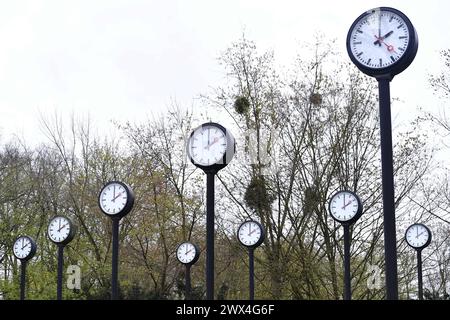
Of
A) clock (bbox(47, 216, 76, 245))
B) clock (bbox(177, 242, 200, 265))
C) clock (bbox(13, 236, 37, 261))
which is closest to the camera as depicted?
clock (bbox(47, 216, 76, 245))

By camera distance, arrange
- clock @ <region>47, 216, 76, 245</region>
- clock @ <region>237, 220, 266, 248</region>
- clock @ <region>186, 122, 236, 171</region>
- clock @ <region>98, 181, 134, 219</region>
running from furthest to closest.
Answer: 1. clock @ <region>237, 220, 266, 248</region>
2. clock @ <region>47, 216, 76, 245</region>
3. clock @ <region>98, 181, 134, 219</region>
4. clock @ <region>186, 122, 236, 171</region>

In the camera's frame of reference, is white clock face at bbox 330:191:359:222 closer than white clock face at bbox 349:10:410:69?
No

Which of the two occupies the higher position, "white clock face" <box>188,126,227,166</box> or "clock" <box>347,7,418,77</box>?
"clock" <box>347,7,418,77</box>

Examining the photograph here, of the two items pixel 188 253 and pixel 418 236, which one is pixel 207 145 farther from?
pixel 418 236

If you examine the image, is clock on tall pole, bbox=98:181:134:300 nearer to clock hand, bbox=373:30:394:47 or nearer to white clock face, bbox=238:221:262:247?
white clock face, bbox=238:221:262:247

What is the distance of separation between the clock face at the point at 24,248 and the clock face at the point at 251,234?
4.23 metres

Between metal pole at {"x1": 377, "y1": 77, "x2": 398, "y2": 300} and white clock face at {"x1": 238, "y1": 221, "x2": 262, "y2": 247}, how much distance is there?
799 centimetres

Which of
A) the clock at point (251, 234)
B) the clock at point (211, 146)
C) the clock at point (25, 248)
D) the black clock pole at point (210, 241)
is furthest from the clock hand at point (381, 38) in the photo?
the clock at point (25, 248)

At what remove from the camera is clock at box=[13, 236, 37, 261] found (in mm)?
14922

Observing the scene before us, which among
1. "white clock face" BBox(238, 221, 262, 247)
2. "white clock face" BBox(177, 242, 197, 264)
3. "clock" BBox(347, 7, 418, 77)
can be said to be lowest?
"white clock face" BBox(177, 242, 197, 264)

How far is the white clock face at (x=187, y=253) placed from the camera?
15961 millimetres

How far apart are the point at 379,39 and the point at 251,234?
837 cm

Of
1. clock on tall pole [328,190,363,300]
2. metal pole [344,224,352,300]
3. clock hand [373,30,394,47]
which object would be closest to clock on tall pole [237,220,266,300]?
metal pole [344,224,352,300]
